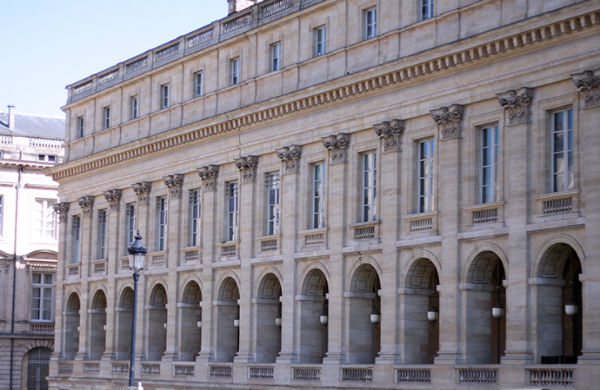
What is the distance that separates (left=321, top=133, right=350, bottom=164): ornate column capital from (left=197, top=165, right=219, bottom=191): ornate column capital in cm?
899

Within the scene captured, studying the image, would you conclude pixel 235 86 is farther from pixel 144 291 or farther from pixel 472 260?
pixel 472 260

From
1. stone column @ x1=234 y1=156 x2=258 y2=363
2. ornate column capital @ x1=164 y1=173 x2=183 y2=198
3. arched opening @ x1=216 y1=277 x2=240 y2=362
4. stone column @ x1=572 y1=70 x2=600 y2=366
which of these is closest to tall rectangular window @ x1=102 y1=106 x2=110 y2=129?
ornate column capital @ x1=164 y1=173 x2=183 y2=198

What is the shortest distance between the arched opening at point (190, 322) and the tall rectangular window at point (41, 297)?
26972 millimetres

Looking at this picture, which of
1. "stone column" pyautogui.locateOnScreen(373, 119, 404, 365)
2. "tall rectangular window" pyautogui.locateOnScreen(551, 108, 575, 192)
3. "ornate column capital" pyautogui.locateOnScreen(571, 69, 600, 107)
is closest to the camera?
"ornate column capital" pyautogui.locateOnScreen(571, 69, 600, 107)

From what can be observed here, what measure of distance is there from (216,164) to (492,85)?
18442 millimetres

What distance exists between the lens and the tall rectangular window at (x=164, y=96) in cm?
6556

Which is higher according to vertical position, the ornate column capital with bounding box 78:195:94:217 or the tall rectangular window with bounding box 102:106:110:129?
the tall rectangular window with bounding box 102:106:110:129

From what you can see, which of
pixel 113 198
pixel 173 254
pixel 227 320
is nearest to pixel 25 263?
pixel 113 198

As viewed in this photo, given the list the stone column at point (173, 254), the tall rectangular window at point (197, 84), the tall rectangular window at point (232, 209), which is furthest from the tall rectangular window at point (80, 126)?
the tall rectangular window at point (232, 209)

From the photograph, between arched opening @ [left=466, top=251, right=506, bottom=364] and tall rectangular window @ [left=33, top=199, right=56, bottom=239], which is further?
tall rectangular window @ [left=33, top=199, right=56, bottom=239]

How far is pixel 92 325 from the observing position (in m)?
70.9

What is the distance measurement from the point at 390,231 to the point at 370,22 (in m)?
8.14

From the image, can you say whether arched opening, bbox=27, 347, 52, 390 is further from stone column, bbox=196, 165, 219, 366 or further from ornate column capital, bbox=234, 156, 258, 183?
ornate column capital, bbox=234, 156, 258, 183

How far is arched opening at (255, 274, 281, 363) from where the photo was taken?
57375 millimetres
